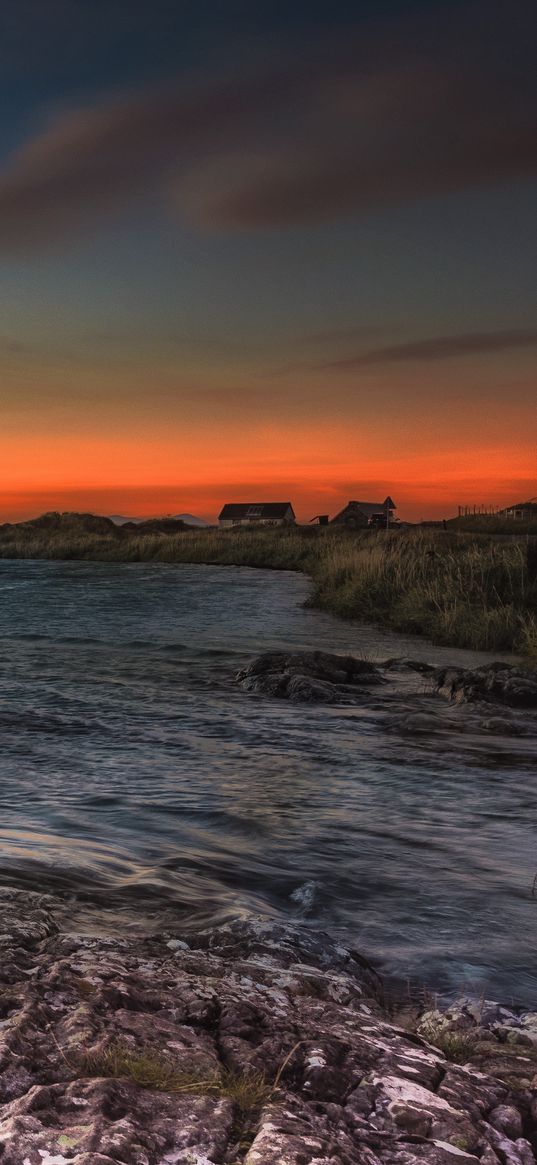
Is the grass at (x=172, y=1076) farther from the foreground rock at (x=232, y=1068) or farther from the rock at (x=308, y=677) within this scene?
the rock at (x=308, y=677)

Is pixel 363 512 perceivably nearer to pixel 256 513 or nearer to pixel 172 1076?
pixel 256 513

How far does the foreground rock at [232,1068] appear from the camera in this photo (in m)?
1.93

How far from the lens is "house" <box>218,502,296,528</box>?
11475cm

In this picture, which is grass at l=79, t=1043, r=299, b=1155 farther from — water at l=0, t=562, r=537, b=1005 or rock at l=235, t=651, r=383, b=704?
rock at l=235, t=651, r=383, b=704

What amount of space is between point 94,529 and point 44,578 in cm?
6510

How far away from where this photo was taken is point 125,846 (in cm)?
516

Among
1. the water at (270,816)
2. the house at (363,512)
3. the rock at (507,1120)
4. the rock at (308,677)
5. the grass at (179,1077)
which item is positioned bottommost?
the water at (270,816)

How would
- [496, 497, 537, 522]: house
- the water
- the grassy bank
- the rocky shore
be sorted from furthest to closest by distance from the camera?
[496, 497, 537, 522]: house, the grassy bank, the rocky shore, the water

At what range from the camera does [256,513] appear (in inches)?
4599

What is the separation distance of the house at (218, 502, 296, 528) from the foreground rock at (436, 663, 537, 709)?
101m

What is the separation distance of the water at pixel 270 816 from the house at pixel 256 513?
102074 millimetres

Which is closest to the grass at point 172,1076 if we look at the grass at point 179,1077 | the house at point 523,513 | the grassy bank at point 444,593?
the grass at point 179,1077

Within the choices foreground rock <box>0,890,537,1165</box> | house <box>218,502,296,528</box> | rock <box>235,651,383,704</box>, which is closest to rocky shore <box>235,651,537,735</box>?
rock <box>235,651,383,704</box>

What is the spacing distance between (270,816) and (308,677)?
5.06m
